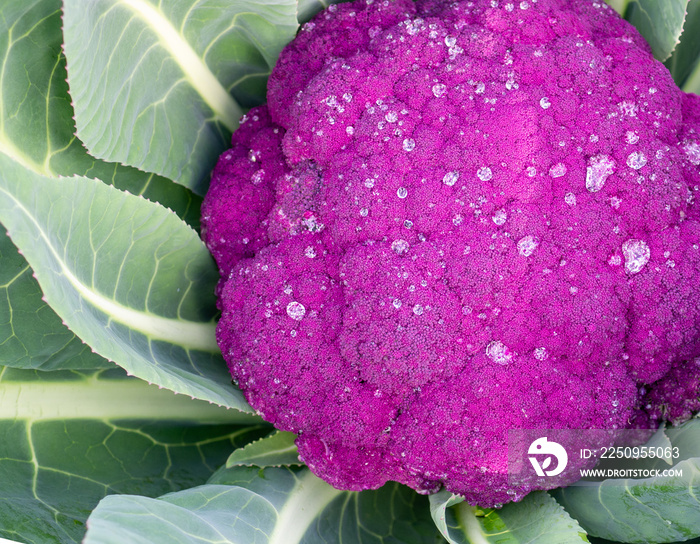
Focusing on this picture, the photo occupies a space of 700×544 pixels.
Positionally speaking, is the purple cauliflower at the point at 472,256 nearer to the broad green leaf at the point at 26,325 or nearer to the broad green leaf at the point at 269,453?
the broad green leaf at the point at 269,453

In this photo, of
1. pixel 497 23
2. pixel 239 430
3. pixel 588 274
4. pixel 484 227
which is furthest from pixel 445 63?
pixel 239 430

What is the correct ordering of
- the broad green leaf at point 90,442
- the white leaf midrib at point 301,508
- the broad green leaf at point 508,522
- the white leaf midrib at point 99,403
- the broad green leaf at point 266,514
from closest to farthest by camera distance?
1. the broad green leaf at point 266,514
2. the broad green leaf at point 508,522
3. the white leaf midrib at point 301,508
4. the broad green leaf at point 90,442
5. the white leaf midrib at point 99,403

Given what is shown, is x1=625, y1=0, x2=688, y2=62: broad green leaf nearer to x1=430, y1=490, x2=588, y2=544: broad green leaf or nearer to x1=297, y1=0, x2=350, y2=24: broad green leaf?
x1=297, y1=0, x2=350, y2=24: broad green leaf

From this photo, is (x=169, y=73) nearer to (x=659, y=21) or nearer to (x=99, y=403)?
(x=99, y=403)

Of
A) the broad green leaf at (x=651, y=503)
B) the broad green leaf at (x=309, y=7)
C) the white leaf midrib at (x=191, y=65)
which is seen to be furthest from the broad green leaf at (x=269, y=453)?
the broad green leaf at (x=309, y=7)

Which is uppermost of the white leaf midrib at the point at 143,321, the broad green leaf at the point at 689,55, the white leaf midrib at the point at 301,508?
the white leaf midrib at the point at 143,321

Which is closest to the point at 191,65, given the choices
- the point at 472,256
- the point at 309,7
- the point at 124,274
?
the point at 309,7

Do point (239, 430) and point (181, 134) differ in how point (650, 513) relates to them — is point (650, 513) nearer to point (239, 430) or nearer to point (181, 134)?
point (239, 430)
